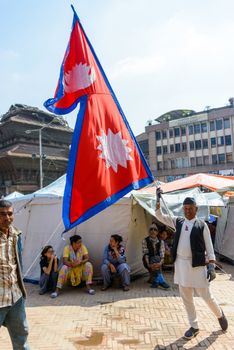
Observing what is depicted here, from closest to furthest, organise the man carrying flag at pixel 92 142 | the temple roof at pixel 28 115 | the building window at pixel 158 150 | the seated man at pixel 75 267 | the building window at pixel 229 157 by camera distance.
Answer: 1. the man carrying flag at pixel 92 142
2. the seated man at pixel 75 267
3. the temple roof at pixel 28 115
4. the building window at pixel 229 157
5. the building window at pixel 158 150

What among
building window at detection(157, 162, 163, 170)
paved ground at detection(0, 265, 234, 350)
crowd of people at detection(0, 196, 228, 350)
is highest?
building window at detection(157, 162, 163, 170)

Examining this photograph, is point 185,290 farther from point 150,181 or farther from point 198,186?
point 198,186

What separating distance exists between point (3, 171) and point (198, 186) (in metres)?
32.4

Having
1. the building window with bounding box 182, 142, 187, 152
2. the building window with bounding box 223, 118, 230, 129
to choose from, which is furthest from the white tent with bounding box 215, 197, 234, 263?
the building window with bounding box 182, 142, 187, 152

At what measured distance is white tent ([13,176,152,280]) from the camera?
9.11 metres

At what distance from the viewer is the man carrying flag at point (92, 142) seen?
586 cm

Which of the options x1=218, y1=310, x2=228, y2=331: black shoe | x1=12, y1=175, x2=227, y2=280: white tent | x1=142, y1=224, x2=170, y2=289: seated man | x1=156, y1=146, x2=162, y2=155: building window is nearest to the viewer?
x1=218, y1=310, x2=228, y2=331: black shoe

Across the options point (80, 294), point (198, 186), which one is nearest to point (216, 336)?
point (80, 294)

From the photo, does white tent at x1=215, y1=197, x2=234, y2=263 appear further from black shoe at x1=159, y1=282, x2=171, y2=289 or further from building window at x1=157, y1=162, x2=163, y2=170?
building window at x1=157, y1=162, x2=163, y2=170

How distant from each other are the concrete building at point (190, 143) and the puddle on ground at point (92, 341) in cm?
5515

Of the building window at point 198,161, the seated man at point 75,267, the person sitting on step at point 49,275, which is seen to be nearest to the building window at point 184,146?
the building window at point 198,161

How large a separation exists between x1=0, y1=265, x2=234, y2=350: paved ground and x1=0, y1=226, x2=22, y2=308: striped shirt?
1621 millimetres

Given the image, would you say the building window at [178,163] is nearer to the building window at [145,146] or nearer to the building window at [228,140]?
the building window at [145,146]

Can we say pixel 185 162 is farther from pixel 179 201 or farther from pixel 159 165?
pixel 179 201
